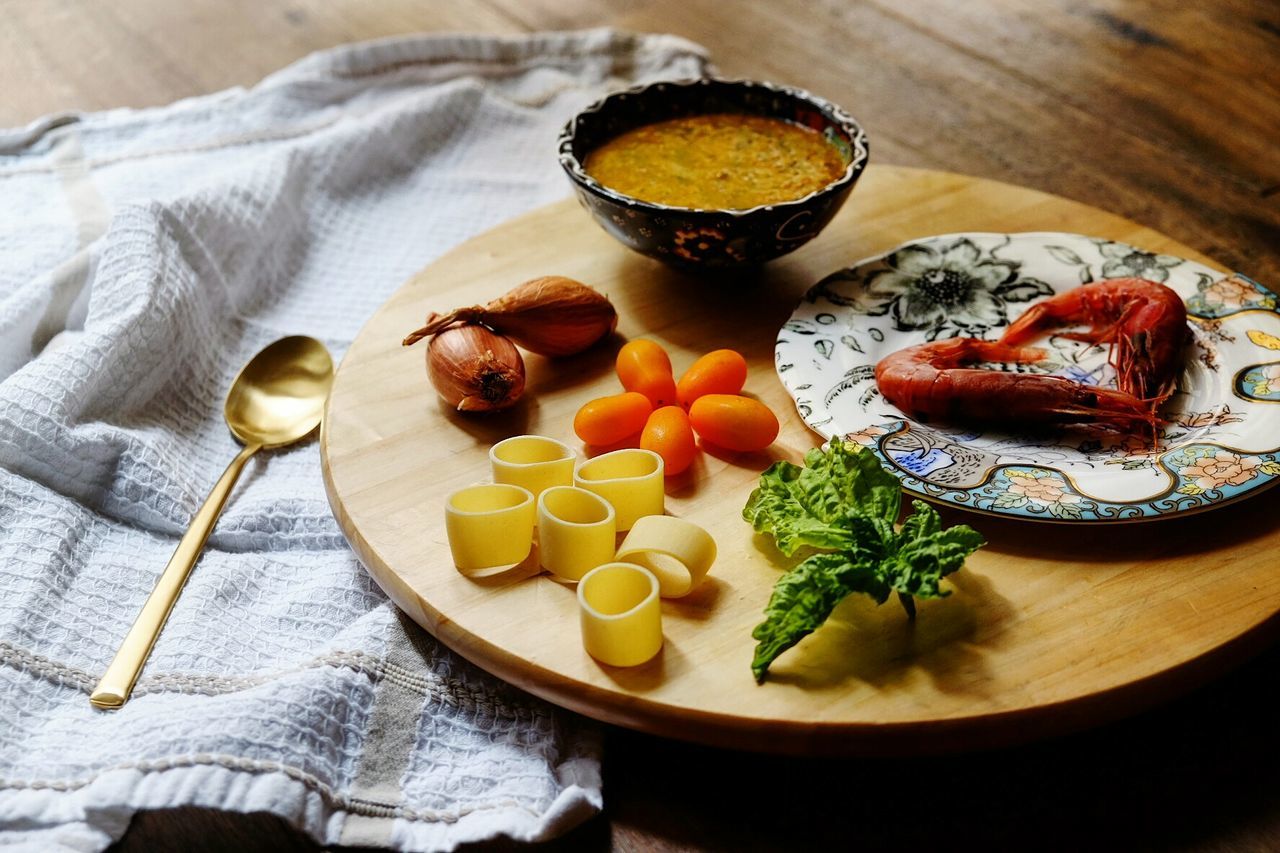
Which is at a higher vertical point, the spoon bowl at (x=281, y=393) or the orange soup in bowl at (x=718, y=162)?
the orange soup in bowl at (x=718, y=162)

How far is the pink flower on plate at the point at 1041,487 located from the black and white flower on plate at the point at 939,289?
15.4 inches

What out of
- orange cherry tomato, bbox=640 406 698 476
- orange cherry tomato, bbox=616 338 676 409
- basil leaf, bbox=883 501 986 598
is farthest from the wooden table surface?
orange cherry tomato, bbox=616 338 676 409

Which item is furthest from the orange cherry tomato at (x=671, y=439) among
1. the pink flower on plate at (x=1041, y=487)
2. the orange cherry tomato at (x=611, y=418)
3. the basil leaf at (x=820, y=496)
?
the pink flower on plate at (x=1041, y=487)

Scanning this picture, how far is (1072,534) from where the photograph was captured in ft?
4.85

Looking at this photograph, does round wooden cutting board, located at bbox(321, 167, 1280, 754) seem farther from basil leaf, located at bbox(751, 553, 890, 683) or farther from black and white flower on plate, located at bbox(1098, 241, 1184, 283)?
black and white flower on plate, located at bbox(1098, 241, 1184, 283)

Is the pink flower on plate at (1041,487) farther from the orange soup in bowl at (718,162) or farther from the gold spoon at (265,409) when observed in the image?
the gold spoon at (265,409)

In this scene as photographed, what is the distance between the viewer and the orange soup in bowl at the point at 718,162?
1922 millimetres

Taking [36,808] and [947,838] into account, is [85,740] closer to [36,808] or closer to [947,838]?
[36,808]

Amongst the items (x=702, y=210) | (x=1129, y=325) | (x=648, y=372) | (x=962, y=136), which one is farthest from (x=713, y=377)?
(x=962, y=136)

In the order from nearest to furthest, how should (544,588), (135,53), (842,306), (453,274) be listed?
1. (544,588)
2. (842,306)
3. (453,274)
4. (135,53)

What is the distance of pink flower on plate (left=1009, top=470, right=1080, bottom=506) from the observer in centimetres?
146

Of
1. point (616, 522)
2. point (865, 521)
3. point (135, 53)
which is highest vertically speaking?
point (865, 521)

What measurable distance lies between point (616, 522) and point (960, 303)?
76cm

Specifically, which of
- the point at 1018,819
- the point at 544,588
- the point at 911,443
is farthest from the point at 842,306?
the point at 1018,819
